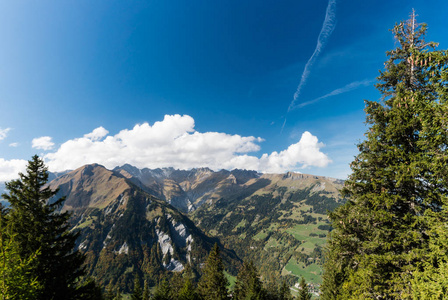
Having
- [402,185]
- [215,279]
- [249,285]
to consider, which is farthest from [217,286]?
[402,185]

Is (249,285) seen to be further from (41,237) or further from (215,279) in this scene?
(41,237)

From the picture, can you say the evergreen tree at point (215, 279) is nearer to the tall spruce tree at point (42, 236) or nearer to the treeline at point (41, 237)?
the treeline at point (41, 237)

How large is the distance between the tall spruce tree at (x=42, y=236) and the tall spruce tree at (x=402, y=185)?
21.1 metres

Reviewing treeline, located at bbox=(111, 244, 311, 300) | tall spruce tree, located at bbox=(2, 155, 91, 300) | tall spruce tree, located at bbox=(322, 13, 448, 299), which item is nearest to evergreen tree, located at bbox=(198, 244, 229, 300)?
treeline, located at bbox=(111, 244, 311, 300)

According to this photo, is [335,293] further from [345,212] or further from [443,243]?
[443,243]

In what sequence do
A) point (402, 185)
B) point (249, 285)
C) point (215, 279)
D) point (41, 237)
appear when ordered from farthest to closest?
1. point (249, 285)
2. point (215, 279)
3. point (41, 237)
4. point (402, 185)

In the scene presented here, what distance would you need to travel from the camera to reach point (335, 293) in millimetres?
24141

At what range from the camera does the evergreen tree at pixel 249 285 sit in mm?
43466

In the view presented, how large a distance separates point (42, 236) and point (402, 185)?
25.6 meters

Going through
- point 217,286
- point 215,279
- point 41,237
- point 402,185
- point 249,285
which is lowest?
point 249,285

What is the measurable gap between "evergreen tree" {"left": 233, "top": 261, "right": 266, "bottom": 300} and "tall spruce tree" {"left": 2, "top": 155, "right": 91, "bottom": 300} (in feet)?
124

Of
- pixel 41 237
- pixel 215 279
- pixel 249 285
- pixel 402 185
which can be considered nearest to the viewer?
pixel 402 185

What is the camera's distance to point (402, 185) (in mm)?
11836

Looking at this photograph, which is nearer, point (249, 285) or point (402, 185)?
point (402, 185)
